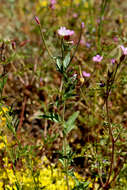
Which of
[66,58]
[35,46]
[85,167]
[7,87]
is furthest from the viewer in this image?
[35,46]

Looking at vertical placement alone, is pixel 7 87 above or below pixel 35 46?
below

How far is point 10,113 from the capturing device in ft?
3.62

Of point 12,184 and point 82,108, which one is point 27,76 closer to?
point 82,108

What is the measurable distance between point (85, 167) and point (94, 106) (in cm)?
43

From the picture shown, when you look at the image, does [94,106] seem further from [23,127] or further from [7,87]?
[7,87]

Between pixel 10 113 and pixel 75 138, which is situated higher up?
pixel 10 113

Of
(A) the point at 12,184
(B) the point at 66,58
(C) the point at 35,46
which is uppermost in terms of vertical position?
(C) the point at 35,46

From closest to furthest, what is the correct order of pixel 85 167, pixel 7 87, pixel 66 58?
pixel 66 58
pixel 85 167
pixel 7 87

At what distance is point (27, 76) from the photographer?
228 cm

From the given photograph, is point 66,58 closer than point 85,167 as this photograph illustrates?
Yes

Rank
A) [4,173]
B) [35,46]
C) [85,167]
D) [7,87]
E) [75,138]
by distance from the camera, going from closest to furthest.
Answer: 1. [4,173]
2. [85,167]
3. [75,138]
4. [7,87]
5. [35,46]

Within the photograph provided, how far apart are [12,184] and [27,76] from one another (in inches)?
43.9

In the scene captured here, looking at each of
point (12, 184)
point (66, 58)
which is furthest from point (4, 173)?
point (66, 58)

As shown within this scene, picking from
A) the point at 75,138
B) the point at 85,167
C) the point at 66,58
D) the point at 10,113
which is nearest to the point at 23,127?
the point at 75,138
